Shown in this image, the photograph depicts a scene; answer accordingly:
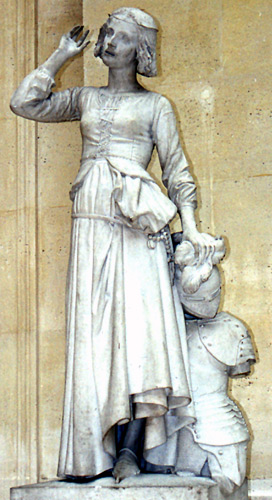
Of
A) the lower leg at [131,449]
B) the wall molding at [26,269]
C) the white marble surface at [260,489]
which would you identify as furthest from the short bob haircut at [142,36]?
the white marble surface at [260,489]

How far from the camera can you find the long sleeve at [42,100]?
453cm

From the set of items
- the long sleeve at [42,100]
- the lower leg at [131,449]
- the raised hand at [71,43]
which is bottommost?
the lower leg at [131,449]

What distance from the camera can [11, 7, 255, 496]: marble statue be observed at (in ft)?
14.0

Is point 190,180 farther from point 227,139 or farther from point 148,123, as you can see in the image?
point 227,139

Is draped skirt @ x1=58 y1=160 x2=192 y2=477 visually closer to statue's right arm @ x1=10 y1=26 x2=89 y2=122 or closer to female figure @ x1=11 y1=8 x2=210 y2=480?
female figure @ x1=11 y1=8 x2=210 y2=480

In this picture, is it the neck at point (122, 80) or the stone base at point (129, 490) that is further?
the neck at point (122, 80)

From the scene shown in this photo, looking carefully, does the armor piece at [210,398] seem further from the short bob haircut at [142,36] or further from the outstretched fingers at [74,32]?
the outstretched fingers at [74,32]

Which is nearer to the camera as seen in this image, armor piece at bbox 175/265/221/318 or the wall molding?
armor piece at bbox 175/265/221/318

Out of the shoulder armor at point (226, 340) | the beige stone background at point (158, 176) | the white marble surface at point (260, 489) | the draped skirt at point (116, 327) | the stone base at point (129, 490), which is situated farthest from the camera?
the beige stone background at point (158, 176)

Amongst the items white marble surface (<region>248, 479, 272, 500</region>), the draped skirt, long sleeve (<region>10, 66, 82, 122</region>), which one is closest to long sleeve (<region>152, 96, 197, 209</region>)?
the draped skirt

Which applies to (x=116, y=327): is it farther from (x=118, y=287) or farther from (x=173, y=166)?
(x=173, y=166)

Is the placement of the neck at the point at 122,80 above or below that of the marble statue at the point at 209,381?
above

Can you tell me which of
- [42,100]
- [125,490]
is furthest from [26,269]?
[125,490]

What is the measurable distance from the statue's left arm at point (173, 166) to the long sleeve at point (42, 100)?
0.37m
